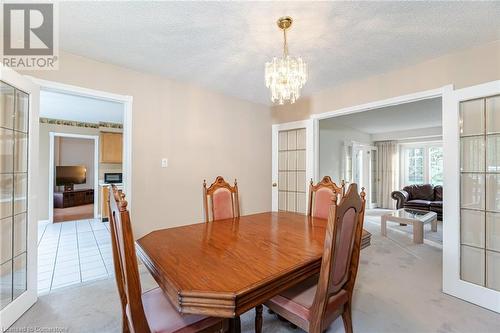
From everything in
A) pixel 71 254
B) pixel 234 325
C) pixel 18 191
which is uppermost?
pixel 18 191

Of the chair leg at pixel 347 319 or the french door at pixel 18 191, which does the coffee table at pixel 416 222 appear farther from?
the french door at pixel 18 191

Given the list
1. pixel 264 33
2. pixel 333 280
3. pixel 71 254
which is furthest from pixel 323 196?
pixel 71 254

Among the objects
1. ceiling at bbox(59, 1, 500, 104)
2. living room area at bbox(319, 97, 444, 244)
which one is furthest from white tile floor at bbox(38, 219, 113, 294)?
living room area at bbox(319, 97, 444, 244)

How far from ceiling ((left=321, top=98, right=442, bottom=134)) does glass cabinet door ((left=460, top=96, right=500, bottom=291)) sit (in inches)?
79.1

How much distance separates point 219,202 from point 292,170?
198cm

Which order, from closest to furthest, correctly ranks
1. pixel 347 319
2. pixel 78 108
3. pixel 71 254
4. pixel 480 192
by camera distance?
pixel 347 319, pixel 480 192, pixel 71 254, pixel 78 108

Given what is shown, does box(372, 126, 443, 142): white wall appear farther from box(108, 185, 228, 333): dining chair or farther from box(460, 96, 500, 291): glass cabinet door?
box(108, 185, 228, 333): dining chair

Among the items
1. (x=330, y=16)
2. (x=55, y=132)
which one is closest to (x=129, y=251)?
(x=330, y=16)

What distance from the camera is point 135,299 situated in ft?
3.32

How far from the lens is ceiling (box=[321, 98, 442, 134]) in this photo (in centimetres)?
448

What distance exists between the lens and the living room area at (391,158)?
5.08m

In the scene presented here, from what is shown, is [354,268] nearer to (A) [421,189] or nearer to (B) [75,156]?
(A) [421,189]

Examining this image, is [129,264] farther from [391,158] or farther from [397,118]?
[391,158]

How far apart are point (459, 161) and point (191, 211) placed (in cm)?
310
